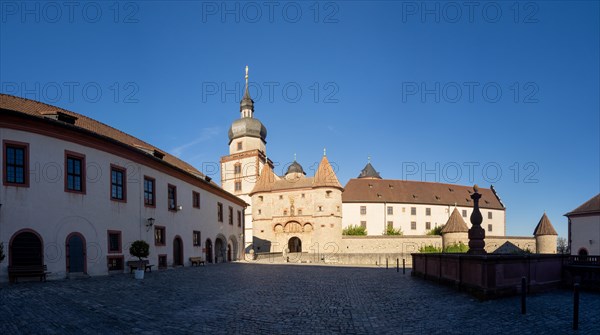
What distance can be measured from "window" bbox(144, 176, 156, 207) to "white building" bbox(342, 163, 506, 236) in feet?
144

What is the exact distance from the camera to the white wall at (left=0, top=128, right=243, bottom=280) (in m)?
16.5

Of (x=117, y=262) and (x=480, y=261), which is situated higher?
(x=480, y=261)

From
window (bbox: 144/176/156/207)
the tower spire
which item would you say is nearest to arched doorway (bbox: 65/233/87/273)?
window (bbox: 144/176/156/207)

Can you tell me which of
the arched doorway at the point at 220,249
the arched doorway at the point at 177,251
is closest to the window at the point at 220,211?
the arched doorway at the point at 220,249

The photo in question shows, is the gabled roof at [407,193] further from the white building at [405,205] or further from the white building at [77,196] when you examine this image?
the white building at [77,196]

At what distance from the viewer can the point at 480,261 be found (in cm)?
1182

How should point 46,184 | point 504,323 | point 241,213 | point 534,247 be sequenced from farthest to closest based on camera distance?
1. point 534,247
2. point 241,213
3. point 46,184
4. point 504,323

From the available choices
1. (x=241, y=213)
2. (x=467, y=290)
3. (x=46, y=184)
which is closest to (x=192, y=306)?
(x=467, y=290)

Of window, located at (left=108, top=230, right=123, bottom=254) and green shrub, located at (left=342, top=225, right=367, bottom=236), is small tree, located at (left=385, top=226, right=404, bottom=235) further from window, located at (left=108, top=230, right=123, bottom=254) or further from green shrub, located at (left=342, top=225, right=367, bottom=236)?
window, located at (left=108, top=230, right=123, bottom=254)

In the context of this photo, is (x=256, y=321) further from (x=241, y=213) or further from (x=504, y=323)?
(x=241, y=213)

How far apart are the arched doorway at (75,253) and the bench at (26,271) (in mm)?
1461

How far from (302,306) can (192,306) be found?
125 inches

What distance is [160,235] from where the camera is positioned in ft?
85.4

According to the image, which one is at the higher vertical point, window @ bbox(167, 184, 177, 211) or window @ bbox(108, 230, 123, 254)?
window @ bbox(167, 184, 177, 211)
